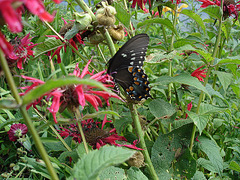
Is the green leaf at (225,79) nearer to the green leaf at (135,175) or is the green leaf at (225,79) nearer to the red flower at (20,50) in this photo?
the green leaf at (135,175)

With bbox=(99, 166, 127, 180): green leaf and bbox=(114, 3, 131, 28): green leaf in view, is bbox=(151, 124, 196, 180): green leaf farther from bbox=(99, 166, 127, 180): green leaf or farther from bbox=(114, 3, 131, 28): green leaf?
bbox=(114, 3, 131, 28): green leaf

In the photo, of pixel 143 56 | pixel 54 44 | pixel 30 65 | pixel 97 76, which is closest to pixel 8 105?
pixel 97 76

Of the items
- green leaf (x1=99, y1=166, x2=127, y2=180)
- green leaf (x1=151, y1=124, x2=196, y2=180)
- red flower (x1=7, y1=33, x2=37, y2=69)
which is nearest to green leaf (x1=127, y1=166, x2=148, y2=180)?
green leaf (x1=99, y1=166, x2=127, y2=180)

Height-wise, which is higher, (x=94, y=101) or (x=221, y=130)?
(x=94, y=101)

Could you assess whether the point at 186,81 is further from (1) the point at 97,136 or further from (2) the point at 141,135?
(1) the point at 97,136

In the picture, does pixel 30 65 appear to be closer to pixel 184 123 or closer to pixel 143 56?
pixel 143 56

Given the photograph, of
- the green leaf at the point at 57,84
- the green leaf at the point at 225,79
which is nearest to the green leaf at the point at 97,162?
the green leaf at the point at 57,84
